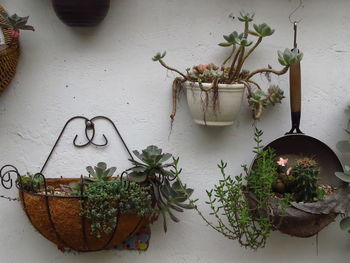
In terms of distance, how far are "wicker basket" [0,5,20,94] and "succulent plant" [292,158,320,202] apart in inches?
41.3

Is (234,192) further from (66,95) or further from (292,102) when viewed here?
(66,95)

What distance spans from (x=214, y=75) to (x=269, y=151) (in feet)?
1.13

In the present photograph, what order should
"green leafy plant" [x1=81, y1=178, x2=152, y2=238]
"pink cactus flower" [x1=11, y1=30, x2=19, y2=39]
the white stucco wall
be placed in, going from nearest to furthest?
"green leafy plant" [x1=81, y1=178, x2=152, y2=238], "pink cactus flower" [x1=11, y1=30, x2=19, y2=39], the white stucco wall

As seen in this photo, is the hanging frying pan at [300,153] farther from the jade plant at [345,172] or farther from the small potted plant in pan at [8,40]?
the small potted plant in pan at [8,40]

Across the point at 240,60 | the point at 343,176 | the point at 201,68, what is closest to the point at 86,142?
Result: the point at 201,68

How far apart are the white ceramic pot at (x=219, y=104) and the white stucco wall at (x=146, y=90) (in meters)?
0.13

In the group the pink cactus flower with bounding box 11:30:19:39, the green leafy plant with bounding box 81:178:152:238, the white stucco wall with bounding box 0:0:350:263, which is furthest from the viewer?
the white stucco wall with bounding box 0:0:350:263

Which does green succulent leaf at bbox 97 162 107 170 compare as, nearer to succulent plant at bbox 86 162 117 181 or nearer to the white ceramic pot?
succulent plant at bbox 86 162 117 181

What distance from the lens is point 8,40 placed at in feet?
6.39

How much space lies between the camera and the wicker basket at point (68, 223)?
185 cm

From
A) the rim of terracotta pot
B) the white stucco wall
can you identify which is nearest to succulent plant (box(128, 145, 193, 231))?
the white stucco wall

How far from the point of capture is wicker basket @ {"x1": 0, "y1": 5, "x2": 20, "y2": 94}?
193cm

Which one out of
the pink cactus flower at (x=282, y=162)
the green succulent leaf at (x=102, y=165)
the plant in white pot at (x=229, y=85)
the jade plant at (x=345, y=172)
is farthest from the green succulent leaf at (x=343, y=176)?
the green succulent leaf at (x=102, y=165)

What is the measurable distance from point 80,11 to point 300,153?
0.94m
